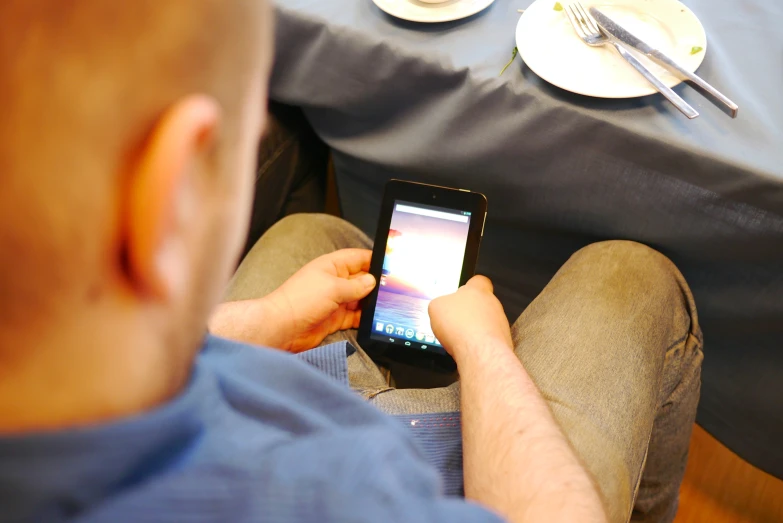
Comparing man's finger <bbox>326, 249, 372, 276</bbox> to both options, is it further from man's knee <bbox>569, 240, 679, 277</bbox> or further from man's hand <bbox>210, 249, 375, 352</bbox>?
man's knee <bbox>569, 240, 679, 277</bbox>

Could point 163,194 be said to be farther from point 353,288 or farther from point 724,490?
point 724,490

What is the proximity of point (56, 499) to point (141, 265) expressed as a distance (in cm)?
11

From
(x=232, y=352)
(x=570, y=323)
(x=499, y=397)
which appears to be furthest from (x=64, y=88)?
(x=570, y=323)

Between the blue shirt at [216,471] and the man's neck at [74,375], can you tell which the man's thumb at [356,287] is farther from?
the man's neck at [74,375]

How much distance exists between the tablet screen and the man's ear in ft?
1.64

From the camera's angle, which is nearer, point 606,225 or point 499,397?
point 499,397

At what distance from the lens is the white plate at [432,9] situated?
0.66 meters

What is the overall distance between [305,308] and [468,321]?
189 mm

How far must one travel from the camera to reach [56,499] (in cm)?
26

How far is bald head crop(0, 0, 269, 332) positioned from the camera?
22 centimetres

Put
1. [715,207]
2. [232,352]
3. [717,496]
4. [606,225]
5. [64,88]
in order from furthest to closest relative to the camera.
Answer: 1. [717,496]
2. [606,225]
3. [715,207]
4. [232,352]
5. [64,88]

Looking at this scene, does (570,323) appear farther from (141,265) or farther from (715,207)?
(141,265)

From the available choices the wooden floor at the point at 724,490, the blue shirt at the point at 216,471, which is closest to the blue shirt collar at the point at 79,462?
the blue shirt at the point at 216,471

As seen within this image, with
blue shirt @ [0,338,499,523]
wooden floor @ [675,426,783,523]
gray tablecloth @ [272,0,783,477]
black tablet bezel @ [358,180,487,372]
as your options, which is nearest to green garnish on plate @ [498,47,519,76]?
gray tablecloth @ [272,0,783,477]
